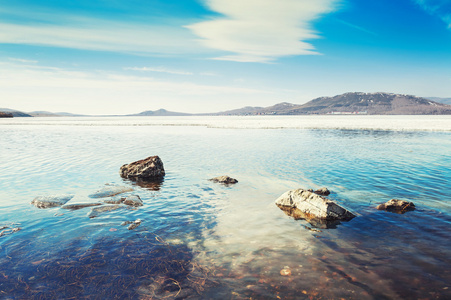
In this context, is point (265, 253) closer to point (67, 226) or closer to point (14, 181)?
point (67, 226)

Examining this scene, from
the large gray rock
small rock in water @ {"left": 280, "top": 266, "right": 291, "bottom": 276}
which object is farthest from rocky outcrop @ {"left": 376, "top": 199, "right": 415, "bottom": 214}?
small rock in water @ {"left": 280, "top": 266, "right": 291, "bottom": 276}

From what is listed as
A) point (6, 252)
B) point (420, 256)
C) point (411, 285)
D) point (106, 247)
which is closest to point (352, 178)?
point (420, 256)

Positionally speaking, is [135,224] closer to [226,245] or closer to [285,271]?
[226,245]

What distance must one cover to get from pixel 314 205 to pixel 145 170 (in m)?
13.0

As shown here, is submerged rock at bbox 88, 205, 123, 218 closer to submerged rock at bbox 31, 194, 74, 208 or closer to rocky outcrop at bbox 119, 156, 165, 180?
submerged rock at bbox 31, 194, 74, 208

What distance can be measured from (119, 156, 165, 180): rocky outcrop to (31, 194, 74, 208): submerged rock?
5641 mm

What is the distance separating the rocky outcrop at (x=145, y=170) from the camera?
62.7 feet

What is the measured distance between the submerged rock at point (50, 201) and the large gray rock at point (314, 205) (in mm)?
11573

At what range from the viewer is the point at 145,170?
19.2 meters

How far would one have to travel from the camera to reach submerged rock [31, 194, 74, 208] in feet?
41.6

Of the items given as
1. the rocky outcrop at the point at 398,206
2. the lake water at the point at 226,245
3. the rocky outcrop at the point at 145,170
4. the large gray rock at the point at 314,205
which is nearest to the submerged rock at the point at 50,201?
the lake water at the point at 226,245

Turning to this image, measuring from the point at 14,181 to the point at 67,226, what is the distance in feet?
36.6

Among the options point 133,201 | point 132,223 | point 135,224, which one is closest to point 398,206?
point 135,224

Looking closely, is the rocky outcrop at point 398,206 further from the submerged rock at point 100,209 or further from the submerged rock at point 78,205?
A: the submerged rock at point 78,205
